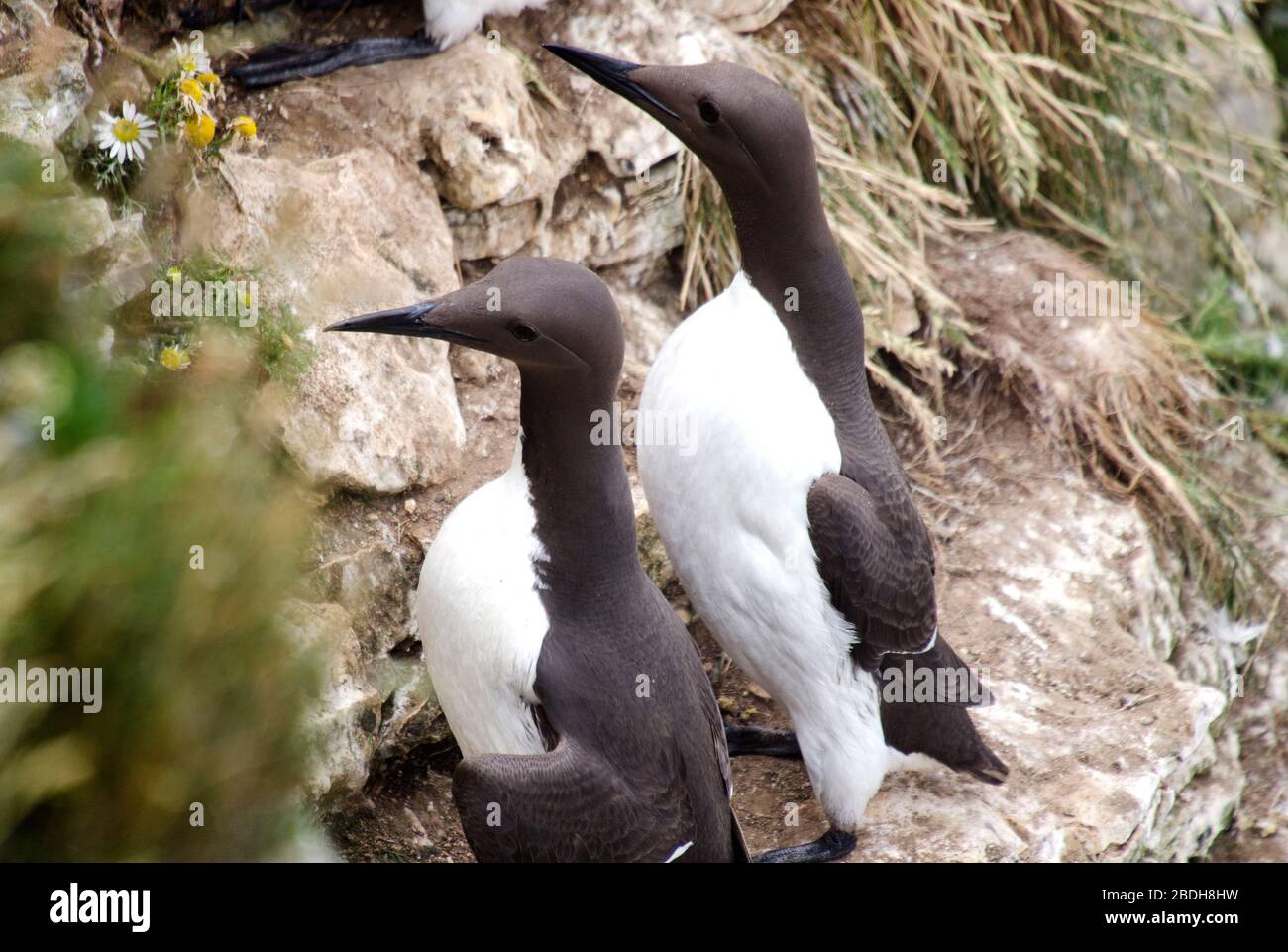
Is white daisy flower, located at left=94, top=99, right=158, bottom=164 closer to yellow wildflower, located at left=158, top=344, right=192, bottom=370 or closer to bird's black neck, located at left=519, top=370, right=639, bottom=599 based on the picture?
yellow wildflower, located at left=158, top=344, right=192, bottom=370

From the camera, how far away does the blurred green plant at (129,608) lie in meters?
2.28

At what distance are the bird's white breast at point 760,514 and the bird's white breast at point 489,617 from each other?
742 mm

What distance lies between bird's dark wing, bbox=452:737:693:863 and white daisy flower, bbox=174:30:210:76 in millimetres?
2364

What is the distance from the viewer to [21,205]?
2.77 metres

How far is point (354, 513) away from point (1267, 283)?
5.67 meters

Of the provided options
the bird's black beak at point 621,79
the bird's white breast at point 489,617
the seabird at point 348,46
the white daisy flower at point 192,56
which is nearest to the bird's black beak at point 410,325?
the bird's white breast at point 489,617

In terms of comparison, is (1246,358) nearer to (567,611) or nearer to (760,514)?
(760,514)

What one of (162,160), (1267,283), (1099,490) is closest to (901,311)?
(1099,490)

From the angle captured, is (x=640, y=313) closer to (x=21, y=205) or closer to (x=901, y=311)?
(x=901, y=311)

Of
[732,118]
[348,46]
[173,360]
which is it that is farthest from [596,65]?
[173,360]

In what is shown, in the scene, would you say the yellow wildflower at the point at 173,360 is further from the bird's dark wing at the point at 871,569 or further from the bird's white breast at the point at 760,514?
the bird's dark wing at the point at 871,569

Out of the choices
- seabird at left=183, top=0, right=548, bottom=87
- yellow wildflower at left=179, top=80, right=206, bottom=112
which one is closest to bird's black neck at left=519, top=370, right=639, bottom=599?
yellow wildflower at left=179, top=80, right=206, bottom=112

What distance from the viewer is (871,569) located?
181 inches

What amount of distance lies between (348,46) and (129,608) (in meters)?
3.66
